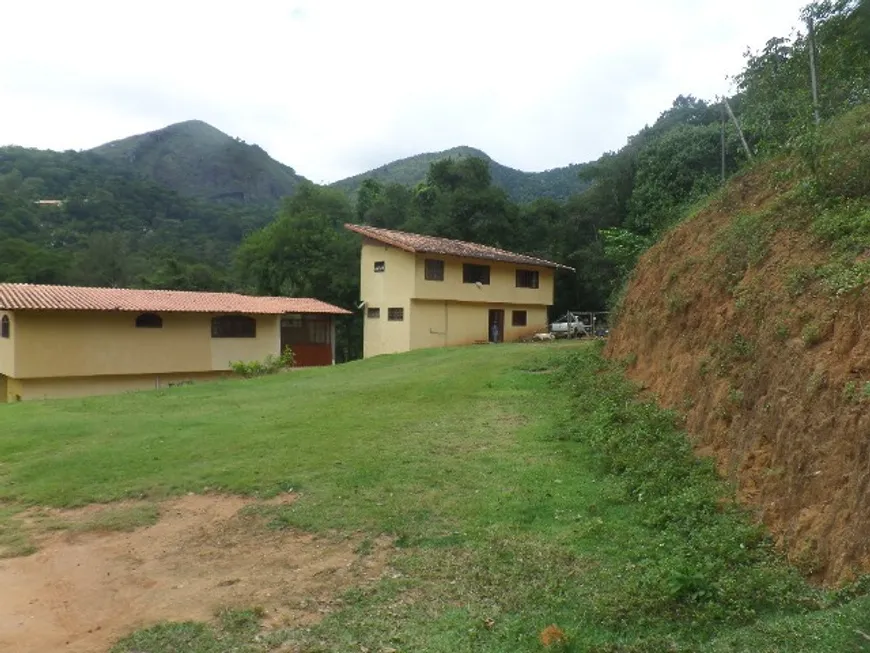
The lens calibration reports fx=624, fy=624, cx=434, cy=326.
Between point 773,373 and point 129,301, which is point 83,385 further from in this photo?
point 773,373

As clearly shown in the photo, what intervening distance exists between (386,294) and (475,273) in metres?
4.51

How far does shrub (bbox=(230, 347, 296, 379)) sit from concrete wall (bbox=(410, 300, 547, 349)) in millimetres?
5654

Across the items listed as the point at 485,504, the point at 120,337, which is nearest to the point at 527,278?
the point at 120,337

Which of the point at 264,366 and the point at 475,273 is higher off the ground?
the point at 475,273

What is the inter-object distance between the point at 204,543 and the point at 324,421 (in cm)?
555

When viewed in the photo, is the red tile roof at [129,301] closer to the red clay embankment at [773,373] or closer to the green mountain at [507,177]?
the red clay embankment at [773,373]

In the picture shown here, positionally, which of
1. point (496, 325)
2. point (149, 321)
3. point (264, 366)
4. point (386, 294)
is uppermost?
point (386, 294)

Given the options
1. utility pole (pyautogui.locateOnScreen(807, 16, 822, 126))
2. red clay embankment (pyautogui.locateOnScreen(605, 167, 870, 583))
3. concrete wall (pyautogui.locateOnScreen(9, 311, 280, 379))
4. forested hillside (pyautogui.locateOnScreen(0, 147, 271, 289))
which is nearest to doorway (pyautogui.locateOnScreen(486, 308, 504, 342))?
concrete wall (pyautogui.locateOnScreen(9, 311, 280, 379))

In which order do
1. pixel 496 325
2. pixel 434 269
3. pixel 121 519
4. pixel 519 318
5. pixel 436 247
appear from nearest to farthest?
pixel 121 519
pixel 436 247
pixel 434 269
pixel 496 325
pixel 519 318

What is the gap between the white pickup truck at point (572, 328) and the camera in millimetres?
31203

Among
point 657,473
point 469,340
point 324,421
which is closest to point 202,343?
point 469,340

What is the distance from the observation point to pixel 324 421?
1257cm

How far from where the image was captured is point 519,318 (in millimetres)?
32875

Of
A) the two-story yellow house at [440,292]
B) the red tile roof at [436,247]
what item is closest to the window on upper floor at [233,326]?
the two-story yellow house at [440,292]
